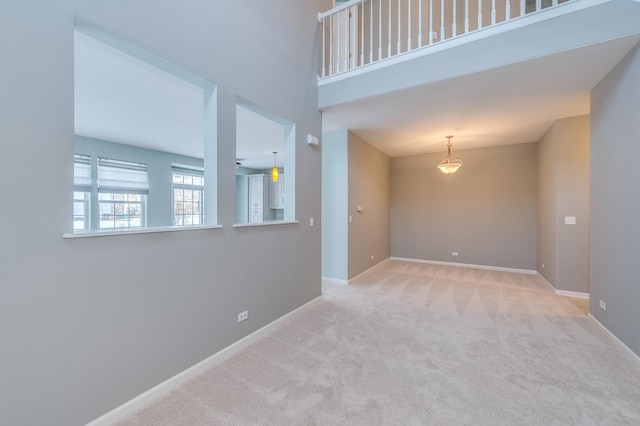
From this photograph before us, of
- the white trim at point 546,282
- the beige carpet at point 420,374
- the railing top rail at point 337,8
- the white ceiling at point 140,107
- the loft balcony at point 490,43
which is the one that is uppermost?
the railing top rail at point 337,8

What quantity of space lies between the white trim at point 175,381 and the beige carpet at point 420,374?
51mm

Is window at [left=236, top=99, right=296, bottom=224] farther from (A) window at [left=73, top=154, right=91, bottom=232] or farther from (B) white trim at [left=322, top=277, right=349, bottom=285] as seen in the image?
(A) window at [left=73, top=154, right=91, bottom=232]

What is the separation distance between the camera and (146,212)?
19.4 feet

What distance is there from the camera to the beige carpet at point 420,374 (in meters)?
1.65

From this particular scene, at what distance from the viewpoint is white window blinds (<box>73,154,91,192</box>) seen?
15.8 ft

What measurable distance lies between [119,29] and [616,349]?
461 cm

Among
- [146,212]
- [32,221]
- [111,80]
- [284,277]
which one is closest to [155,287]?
[32,221]

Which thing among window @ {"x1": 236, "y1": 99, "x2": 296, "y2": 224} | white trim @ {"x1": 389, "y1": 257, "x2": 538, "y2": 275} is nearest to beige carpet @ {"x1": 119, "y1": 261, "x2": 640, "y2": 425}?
window @ {"x1": 236, "y1": 99, "x2": 296, "y2": 224}

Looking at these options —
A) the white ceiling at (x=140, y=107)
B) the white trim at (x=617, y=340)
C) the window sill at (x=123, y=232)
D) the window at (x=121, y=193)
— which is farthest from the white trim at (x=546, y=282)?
the window at (x=121, y=193)

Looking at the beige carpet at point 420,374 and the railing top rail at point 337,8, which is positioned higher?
the railing top rail at point 337,8

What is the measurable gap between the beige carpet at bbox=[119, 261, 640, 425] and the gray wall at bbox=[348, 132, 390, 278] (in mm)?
1659

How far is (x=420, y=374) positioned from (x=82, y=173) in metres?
6.20

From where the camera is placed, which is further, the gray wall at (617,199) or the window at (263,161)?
the window at (263,161)

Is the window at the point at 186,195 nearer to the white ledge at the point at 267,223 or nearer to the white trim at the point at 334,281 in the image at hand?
the white trim at the point at 334,281
